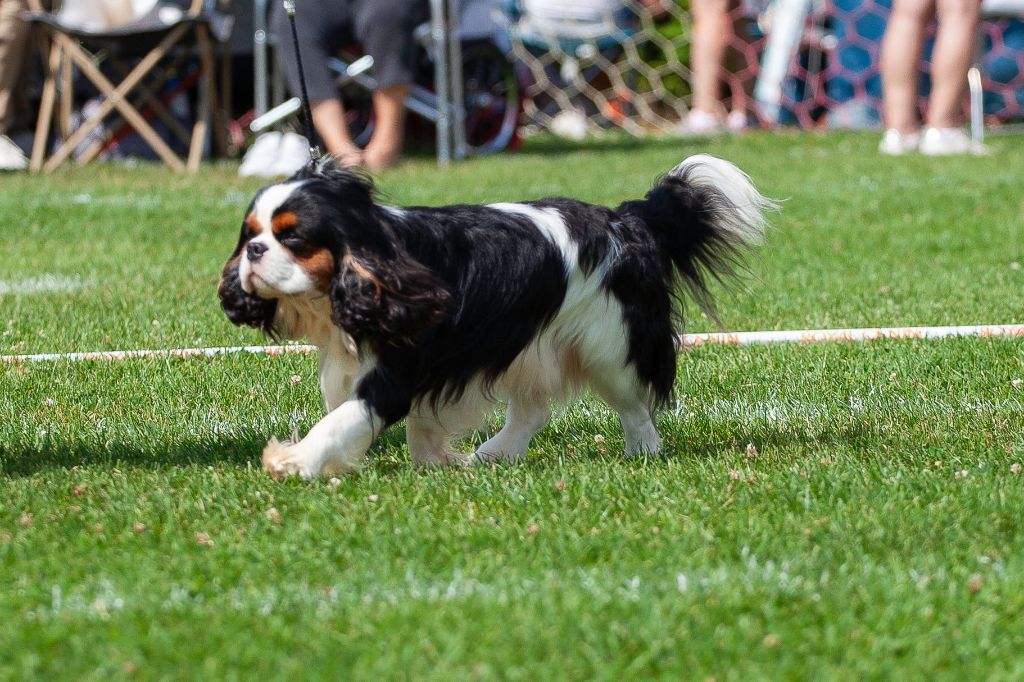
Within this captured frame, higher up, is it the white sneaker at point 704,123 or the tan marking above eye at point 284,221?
the tan marking above eye at point 284,221

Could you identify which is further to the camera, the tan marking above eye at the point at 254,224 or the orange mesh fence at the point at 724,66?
the orange mesh fence at the point at 724,66

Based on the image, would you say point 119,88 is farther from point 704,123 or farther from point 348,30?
point 704,123

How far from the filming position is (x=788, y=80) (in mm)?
14414

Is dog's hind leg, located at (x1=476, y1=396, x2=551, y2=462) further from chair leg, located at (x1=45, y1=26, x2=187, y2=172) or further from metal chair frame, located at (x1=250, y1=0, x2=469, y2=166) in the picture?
chair leg, located at (x1=45, y1=26, x2=187, y2=172)

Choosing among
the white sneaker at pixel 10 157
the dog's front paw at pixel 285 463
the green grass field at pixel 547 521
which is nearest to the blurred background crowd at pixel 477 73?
the white sneaker at pixel 10 157

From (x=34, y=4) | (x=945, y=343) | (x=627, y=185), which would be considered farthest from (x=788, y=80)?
(x=945, y=343)

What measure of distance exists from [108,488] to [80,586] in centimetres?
75

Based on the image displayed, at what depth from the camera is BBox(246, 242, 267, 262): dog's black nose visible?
10.8 ft

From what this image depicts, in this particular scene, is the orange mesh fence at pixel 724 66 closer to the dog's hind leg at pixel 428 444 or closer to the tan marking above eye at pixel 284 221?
the dog's hind leg at pixel 428 444

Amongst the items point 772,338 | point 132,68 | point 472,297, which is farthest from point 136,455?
point 132,68

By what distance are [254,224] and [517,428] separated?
1015mm

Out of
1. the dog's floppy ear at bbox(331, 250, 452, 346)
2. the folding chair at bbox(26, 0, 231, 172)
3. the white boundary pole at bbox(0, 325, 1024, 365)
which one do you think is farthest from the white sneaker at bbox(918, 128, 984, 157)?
the dog's floppy ear at bbox(331, 250, 452, 346)

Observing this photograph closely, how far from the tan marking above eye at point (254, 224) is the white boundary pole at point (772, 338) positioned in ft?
5.34

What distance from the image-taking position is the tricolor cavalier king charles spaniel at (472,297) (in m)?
3.35
